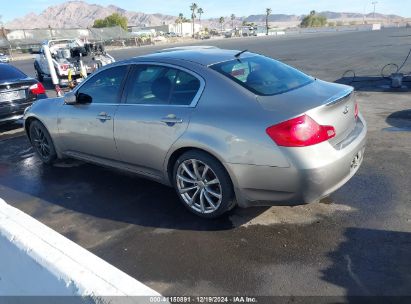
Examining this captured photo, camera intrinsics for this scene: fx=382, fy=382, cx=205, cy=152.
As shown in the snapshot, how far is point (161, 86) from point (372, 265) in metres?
2.63

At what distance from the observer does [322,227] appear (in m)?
3.63

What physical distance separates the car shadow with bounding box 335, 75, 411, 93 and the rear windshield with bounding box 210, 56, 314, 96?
6.94m

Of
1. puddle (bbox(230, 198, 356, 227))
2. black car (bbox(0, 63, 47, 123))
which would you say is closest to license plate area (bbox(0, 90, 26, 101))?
black car (bbox(0, 63, 47, 123))

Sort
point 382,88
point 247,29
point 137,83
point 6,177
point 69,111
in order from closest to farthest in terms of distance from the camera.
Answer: point 137,83, point 69,111, point 6,177, point 382,88, point 247,29

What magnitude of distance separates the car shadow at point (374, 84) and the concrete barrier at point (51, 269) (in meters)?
9.82

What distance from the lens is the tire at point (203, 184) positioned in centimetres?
364

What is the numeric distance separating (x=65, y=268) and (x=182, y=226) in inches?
75.3

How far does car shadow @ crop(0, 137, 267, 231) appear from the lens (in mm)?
3957

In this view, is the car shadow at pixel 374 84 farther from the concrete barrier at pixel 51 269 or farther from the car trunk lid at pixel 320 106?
the concrete barrier at pixel 51 269

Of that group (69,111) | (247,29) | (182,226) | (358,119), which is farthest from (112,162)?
(247,29)

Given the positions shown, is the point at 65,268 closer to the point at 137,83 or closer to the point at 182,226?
the point at 182,226

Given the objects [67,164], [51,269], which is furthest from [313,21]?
[51,269]

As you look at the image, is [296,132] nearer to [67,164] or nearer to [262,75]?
[262,75]

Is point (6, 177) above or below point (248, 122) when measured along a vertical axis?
below
